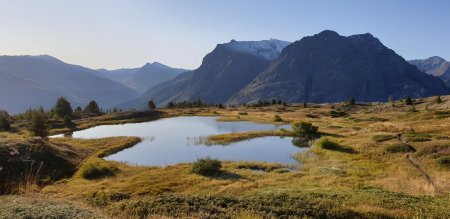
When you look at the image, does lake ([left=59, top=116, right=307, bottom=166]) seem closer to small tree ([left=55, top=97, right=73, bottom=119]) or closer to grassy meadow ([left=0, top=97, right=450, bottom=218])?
grassy meadow ([left=0, top=97, right=450, bottom=218])

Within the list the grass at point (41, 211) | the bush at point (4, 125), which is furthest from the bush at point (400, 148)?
the bush at point (4, 125)

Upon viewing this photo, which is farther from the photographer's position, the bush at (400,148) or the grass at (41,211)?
the bush at (400,148)

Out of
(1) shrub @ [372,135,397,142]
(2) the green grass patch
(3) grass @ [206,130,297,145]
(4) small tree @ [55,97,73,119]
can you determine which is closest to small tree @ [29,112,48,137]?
(3) grass @ [206,130,297,145]

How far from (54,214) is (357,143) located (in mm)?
53588

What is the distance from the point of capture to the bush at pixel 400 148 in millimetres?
50669

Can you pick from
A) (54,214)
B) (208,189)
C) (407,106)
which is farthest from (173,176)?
(407,106)

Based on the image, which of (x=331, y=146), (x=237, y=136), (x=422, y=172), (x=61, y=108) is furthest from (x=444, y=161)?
(x=61, y=108)

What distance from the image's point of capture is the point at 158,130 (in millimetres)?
99562

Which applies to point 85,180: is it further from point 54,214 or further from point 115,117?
point 115,117

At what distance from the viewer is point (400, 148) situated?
51938 mm

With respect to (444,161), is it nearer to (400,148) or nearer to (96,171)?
(400,148)

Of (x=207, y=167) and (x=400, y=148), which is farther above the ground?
(x=207, y=167)

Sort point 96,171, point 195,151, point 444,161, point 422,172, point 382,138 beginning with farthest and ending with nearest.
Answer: point 195,151
point 382,138
point 96,171
point 444,161
point 422,172

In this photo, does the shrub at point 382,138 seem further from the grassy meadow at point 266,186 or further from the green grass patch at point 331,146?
the green grass patch at point 331,146
